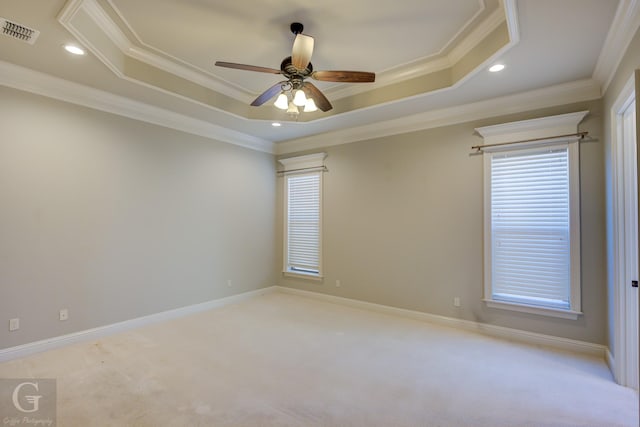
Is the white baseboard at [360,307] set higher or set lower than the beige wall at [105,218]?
lower

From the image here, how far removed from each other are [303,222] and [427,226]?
2.30 metres

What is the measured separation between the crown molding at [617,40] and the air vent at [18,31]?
446cm

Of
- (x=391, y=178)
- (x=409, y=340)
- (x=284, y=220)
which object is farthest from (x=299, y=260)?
(x=409, y=340)

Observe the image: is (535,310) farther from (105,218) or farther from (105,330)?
(105,218)

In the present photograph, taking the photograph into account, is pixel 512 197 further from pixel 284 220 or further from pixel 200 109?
pixel 200 109

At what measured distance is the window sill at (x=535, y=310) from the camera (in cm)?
336

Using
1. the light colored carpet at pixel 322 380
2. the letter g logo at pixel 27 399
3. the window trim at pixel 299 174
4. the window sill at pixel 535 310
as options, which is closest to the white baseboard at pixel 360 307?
the light colored carpet at pixel 322 380

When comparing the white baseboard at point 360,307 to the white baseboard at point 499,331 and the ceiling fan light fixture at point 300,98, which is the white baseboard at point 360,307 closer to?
the white baseboard at point 499,331

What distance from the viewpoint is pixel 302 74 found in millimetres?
2869

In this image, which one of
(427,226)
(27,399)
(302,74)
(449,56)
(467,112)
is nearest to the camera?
(27,399)

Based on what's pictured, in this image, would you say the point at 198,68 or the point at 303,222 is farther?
the point at 303,222

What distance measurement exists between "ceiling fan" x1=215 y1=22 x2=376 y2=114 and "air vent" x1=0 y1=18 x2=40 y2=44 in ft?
4.99

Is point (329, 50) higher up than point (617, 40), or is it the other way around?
point (329, 50)

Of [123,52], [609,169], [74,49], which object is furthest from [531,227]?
[74,49]
